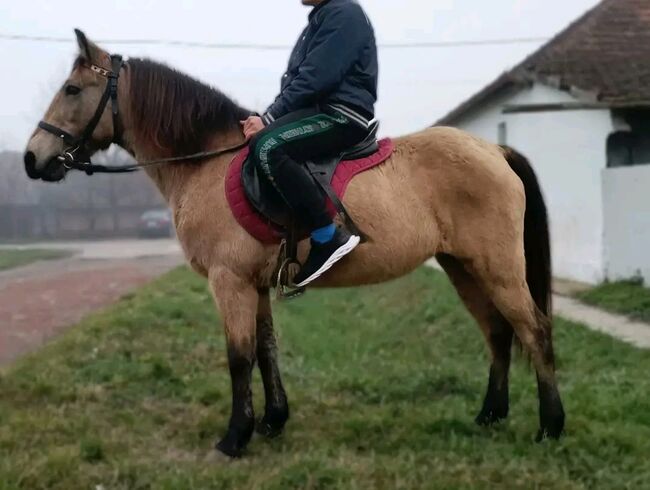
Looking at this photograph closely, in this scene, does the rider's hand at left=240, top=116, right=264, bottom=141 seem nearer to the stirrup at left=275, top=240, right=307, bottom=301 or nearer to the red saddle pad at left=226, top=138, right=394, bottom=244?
the red saddle pad at left=226, top=138, right=394, bottom=244

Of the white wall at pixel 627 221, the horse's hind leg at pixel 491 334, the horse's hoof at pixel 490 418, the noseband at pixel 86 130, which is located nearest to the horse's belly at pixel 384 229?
the horse's hind leg at pixel 491 334

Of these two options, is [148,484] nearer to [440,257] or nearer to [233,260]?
[233,260]

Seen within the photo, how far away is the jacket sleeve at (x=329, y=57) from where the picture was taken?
4125 millimetres

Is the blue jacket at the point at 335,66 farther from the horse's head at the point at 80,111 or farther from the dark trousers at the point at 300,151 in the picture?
the horse's head at the point at 80,111

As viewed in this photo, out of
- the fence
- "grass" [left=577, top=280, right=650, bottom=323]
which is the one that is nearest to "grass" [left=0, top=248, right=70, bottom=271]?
the fence

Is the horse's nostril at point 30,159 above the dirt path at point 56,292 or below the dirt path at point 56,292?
above

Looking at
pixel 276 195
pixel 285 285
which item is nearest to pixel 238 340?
pixel 285 285

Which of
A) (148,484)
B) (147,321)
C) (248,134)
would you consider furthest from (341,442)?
(147,321)

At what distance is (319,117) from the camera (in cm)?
425

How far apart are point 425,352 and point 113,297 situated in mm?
7934

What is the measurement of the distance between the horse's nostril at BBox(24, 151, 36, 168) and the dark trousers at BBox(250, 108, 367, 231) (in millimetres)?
1291

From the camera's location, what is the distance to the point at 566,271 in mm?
13812

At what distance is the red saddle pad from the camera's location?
4.24 m

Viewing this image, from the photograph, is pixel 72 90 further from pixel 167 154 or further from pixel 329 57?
pixel 329 57
